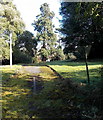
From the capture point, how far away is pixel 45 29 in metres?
30.1

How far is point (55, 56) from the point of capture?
3064 cm

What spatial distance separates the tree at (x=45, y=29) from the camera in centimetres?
2930

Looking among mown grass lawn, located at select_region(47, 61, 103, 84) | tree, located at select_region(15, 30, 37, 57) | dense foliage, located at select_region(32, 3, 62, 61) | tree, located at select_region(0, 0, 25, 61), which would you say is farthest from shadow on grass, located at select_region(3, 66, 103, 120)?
dense foliage, located at select_region(32, 3, 62, 61)

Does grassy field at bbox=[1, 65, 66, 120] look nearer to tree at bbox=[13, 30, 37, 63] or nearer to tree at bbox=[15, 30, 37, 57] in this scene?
tree at bbox=[13, 30, 37, 63]

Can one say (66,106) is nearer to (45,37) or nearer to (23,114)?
(23,114)

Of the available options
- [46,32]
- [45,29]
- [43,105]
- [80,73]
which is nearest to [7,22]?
[80,73]

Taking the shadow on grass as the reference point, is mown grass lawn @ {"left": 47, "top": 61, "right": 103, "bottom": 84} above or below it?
above

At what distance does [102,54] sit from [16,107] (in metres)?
17.2

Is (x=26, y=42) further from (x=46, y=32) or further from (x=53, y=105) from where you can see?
(x=53, y=105)

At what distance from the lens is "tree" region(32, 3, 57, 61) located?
29.3m

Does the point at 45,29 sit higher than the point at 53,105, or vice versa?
the point at 45,29

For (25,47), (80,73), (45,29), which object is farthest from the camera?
(45,29)

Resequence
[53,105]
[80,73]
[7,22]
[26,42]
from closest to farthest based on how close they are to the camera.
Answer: [53,105], [80,73], [7,22], [26,42]

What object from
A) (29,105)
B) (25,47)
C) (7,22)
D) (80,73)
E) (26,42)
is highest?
(7,22)
